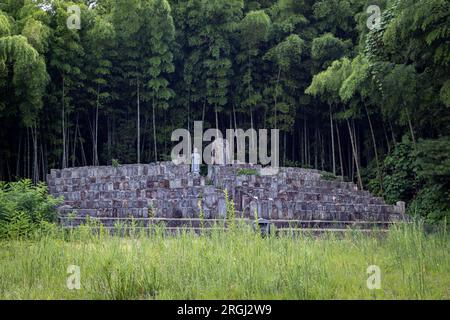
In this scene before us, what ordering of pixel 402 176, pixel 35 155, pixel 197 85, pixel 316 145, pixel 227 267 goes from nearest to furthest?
pixel 227 267 < pixel 402 176 < pixel 35 155 < pixel 197 85 < pixel 316 145

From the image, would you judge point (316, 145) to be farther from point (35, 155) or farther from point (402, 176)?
point (35, 155)

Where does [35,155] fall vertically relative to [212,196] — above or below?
above

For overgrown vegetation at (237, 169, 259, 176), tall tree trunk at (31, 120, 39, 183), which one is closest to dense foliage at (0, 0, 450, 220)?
tall tree trunk at (31, 120, 39, 183)

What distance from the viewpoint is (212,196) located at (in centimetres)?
862

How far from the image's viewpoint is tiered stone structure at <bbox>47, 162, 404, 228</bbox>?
27.2 feet

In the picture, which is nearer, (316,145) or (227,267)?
(227,267)

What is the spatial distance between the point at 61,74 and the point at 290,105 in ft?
26.7

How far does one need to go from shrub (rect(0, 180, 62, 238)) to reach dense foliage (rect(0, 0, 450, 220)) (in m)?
5.57

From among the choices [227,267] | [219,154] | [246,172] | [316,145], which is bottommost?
[227,267]

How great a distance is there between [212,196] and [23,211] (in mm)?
3364

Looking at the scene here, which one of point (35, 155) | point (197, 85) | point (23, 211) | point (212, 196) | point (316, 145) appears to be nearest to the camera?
point (23, 211)

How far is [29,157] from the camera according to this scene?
15430 millimetres

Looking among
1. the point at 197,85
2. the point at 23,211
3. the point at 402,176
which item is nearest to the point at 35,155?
the point at 197,85
